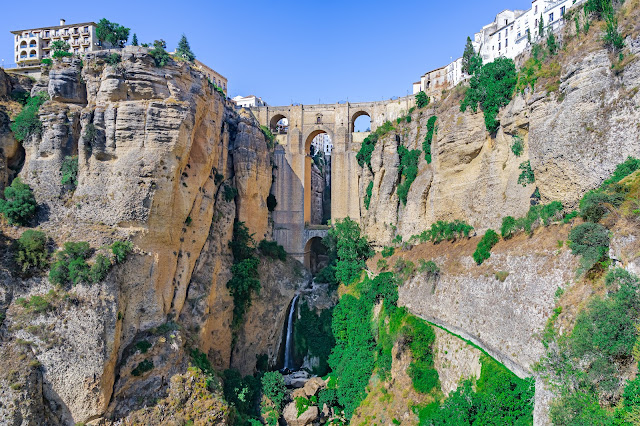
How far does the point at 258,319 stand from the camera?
30234mm

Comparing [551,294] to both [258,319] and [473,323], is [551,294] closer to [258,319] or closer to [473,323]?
[473,323]

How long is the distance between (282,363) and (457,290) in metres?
15.9

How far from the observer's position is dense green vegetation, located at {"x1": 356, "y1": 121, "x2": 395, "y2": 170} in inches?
1337

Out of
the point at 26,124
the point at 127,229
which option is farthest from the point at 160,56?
the point at 127,229

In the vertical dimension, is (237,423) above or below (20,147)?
below

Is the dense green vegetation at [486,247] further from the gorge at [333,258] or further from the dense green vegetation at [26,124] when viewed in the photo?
the dense green vegetation at [26,124]

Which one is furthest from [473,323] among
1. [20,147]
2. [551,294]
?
[20,147]

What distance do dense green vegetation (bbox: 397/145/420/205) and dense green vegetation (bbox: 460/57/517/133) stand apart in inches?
253

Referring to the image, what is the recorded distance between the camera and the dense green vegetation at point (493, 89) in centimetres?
2186

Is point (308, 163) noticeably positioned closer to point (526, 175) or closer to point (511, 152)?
point (511, 152)

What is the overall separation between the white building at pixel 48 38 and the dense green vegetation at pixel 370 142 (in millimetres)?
25497

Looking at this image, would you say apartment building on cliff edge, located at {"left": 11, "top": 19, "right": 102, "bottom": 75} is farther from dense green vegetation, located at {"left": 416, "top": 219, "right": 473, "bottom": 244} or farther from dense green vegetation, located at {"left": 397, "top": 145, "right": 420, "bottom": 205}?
dense green vegetation, located at {"left": 416, "top": 219, "right": 473, "bottom": 244}

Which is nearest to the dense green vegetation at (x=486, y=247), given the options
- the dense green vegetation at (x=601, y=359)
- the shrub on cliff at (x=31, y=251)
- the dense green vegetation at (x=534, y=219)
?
the dense green vegetation at (x=534, y=219)

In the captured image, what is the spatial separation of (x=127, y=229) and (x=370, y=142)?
19369 mm
